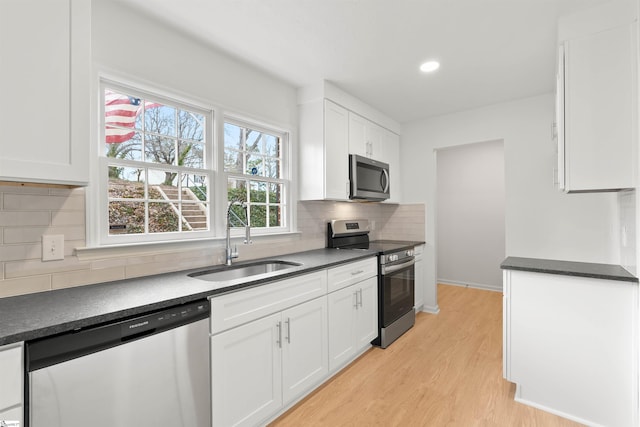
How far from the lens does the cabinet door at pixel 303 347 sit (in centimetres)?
195

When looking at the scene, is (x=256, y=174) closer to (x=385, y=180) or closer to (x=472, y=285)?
(x=385, y=180)

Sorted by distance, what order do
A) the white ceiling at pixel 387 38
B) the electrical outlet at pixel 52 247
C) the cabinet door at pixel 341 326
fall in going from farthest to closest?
the cabinet door at pixel 341 326 < the white ceiling at pixel 387 38 < the electrical outlet at pixel 52 247

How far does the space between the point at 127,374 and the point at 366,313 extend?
1.96 m

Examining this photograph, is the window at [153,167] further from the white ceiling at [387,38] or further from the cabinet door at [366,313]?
the cabinet door at [366,313]

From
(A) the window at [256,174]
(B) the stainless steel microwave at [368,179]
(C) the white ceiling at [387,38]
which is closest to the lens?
(C) the white ceiling at [387,38]

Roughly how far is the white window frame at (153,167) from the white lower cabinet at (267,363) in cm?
80

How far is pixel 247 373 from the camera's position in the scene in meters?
1.71

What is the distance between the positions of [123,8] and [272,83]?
3.91 ft

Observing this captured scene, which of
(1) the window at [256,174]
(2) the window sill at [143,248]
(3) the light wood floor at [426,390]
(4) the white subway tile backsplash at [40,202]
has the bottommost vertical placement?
(3) the light wood floor at [426,390]

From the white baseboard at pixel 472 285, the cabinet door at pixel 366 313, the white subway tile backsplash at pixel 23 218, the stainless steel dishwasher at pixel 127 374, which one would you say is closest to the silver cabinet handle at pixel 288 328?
the stainless steel dishwasher at pixel 127 374

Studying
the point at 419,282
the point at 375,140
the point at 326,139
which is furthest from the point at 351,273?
the point at 375,140

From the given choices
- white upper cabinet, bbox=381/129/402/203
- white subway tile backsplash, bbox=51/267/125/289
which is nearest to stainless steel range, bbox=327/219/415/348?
white upper cabinet, bbox=381/129/402/203

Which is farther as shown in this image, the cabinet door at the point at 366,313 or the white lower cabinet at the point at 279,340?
the cabinet door at the point at 366,313

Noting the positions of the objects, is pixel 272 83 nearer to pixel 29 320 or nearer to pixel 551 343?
pixel 29 320
